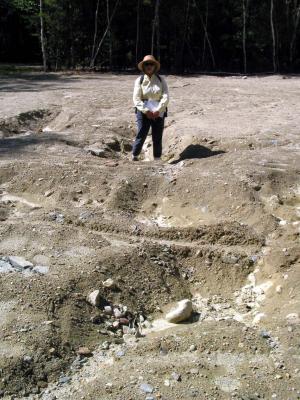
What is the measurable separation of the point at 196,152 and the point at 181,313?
3.58 metres

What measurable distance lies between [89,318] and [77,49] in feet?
54.8

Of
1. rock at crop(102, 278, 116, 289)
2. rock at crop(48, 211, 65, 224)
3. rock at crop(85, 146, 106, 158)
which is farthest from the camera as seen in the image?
rock at crop(85, 146, 106, 158)

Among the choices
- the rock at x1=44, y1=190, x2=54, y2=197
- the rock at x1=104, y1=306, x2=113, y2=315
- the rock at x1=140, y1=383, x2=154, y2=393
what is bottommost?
the rock at x1=140, y1=383, x2=154, y2=393

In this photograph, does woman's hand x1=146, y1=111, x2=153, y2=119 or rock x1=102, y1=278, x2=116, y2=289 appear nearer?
rock x1=102, y1=278, x2=116, y2=289

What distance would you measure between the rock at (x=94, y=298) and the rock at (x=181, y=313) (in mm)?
512

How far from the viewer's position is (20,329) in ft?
11.1

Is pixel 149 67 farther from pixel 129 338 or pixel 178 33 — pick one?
pixel 178 33

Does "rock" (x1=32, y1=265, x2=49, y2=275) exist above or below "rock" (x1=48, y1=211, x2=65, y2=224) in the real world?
below

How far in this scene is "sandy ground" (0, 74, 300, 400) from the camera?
315 centimetres

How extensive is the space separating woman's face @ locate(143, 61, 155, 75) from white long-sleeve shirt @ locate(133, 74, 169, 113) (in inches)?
2.8

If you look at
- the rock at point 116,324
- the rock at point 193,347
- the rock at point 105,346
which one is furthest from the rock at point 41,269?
the rock at point 193,347

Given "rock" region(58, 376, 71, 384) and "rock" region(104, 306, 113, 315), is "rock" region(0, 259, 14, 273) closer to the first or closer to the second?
"rock" region(104, 306, 113, 315)

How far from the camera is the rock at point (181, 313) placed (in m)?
3.79

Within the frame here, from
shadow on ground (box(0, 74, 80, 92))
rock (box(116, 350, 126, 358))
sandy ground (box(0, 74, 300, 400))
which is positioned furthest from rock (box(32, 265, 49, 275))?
shadow on ground (box(0, 74, 80, 92))
